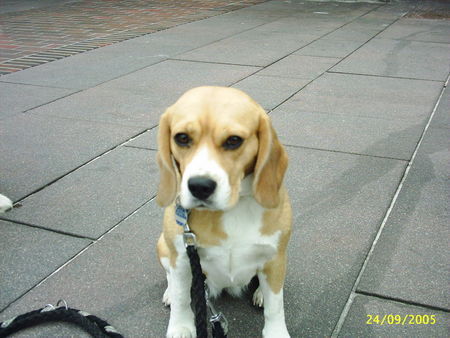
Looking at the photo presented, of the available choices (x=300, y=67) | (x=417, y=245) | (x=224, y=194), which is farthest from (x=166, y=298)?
(x=300, y=67)

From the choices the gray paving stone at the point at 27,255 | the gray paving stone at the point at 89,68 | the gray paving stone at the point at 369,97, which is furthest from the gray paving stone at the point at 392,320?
the gray paving stone at the point at 89,68

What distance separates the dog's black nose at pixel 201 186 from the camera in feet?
6.98

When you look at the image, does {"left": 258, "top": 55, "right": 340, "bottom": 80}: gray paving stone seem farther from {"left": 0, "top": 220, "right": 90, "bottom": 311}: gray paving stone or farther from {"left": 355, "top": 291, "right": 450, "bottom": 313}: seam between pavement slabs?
{"left": 355, "top": 291, "right": 450, "bottom": 313}: seam between pavement slabs

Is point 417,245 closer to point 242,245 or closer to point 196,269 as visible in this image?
point 242,245

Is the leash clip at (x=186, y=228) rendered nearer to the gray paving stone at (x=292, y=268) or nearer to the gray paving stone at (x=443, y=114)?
the gray paving stone at (x=292, y=268)

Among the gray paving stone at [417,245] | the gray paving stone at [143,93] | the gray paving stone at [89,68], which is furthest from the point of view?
the gray paving stone at [89,68]

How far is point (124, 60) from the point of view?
8445mm

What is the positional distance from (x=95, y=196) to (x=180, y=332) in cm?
181

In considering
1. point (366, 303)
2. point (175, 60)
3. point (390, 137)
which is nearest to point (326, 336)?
point (366, 303)

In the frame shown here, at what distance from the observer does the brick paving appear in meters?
9.09

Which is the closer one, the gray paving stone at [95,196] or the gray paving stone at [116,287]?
the gray paving stone at [116,287]

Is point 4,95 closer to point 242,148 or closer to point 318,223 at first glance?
point 318,223

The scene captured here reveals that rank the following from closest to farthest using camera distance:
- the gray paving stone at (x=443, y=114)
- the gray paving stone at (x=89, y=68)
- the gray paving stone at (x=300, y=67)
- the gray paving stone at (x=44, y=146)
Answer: the gray paving stone at (x=44, y=146) → the gray paving stone at (x=443, y=114) → the gray paving stone at (x=89, y=68) → the gray paving stone at (x=300, y=67)
